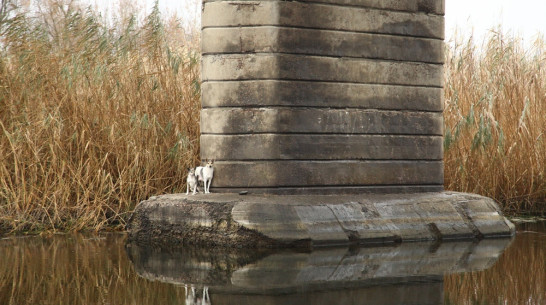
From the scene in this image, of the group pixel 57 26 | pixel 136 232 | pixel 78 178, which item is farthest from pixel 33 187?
pixel 57 26

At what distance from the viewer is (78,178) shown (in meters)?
7.79

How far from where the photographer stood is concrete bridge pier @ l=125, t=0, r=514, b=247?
22.7ft

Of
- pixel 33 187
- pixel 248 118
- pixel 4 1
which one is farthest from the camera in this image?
pixel 4 1

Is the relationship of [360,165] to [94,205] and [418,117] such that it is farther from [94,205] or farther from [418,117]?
[94,205]

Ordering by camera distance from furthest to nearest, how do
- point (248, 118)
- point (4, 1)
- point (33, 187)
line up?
point (4, 1) → point (33, 187) → point (248, 118)

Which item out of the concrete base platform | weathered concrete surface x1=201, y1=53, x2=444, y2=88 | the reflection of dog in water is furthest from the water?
weathered concrete surface x1=201, y1=53, x2=444, y2=88

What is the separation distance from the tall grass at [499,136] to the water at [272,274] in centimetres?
194

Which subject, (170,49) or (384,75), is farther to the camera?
(170,49)

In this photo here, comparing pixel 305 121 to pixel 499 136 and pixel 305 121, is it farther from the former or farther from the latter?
pixel 499 136

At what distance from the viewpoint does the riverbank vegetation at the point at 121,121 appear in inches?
311

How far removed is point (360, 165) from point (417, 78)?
3.60 feet

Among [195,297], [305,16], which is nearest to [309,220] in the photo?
[305,16]

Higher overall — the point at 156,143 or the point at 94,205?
the point at 156,143

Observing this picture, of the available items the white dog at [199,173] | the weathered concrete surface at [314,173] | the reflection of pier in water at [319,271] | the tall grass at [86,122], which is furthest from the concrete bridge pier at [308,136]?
the tall grass at [86,122]
